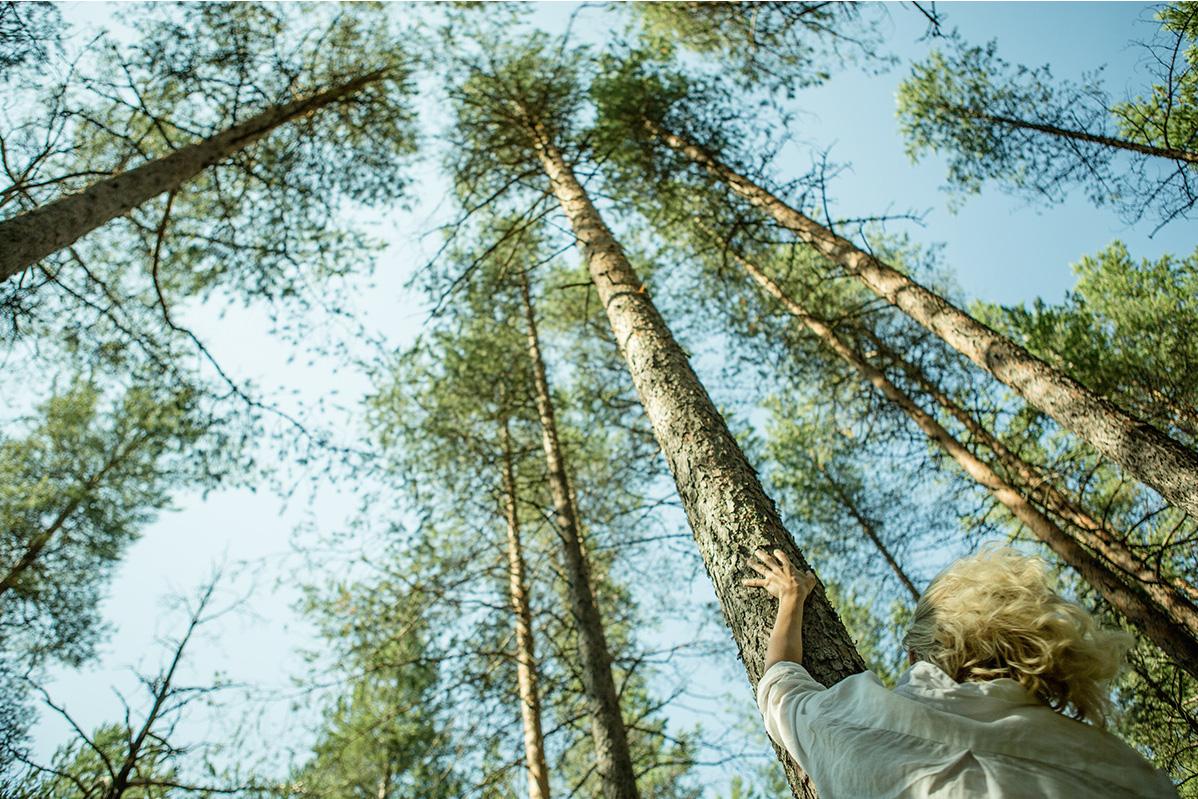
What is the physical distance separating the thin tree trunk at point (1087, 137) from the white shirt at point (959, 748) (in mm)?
6005

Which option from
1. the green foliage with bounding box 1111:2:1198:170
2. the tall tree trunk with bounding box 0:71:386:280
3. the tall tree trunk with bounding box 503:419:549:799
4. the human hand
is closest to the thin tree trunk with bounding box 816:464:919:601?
the tall tree trunk with bounding box 503:419:549:799

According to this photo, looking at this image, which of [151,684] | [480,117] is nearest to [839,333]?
[480,117]

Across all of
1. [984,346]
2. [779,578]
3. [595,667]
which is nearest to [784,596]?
[779,578]

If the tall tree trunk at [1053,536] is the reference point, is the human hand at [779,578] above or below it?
below

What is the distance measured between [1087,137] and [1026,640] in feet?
22.5

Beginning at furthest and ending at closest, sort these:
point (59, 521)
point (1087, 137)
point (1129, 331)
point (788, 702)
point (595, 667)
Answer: point (59, 521), point (1129, 331), point (1087, 137), point (595, 667), point (788, 702)

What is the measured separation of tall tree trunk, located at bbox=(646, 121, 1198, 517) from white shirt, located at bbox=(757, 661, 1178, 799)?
10.6 ft

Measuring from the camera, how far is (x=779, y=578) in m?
1.94

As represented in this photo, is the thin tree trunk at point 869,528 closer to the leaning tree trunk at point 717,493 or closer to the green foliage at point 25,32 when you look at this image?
the leaning tree trunk at point 717,493

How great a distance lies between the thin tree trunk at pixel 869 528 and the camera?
29.5ft

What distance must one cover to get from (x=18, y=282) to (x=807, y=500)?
9583mm

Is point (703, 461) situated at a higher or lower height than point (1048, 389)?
lower

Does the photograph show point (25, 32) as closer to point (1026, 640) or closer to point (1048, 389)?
point (1026, 640)

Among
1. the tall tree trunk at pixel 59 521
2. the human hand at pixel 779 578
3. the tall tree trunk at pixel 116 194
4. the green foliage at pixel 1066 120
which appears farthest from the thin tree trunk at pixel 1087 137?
the tall tree trunk at pixel 59 521
